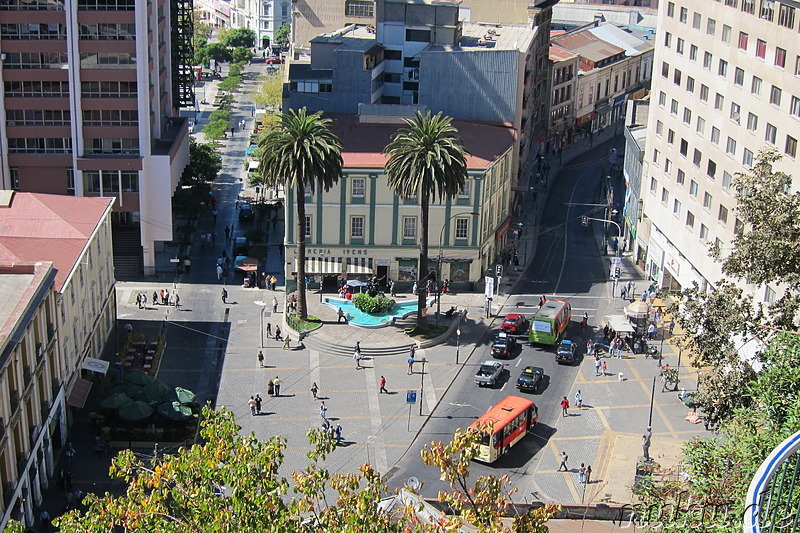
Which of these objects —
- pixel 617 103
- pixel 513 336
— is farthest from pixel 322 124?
pixel 617 103

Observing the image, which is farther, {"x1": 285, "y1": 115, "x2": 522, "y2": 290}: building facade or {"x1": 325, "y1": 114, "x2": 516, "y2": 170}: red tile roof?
{"x1": 325, "y1": 114, "x2": 516, "y2": 170}: red tile roof

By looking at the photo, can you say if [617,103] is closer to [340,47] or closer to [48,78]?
[340,47]

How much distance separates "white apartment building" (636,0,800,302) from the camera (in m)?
81.8

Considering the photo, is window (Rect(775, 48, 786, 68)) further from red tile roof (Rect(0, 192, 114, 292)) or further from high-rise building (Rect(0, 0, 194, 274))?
high-rise building (Rect(0, 0, 194, 274))

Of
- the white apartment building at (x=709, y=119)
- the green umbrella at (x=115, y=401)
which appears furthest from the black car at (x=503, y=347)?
the green umbrella at (x=115, y=401)

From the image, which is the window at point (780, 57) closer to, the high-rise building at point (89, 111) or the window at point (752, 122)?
the window at point (752, 122)

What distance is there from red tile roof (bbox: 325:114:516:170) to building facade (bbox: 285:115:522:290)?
3.7 inches

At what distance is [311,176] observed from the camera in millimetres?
87938

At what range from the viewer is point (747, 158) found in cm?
8694

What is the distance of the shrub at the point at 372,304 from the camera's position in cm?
9500

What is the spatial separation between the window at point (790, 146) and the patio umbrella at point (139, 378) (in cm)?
4882

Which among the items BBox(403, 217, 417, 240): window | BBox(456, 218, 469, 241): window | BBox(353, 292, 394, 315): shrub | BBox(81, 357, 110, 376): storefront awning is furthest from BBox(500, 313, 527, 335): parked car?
BBox(81, 357, 110, 376): storefront awning

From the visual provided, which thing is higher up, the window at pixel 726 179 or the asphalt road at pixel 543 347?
the window at pixel 726 179

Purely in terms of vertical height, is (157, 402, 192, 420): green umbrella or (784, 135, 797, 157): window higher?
(784, 135, 797, 157): window
